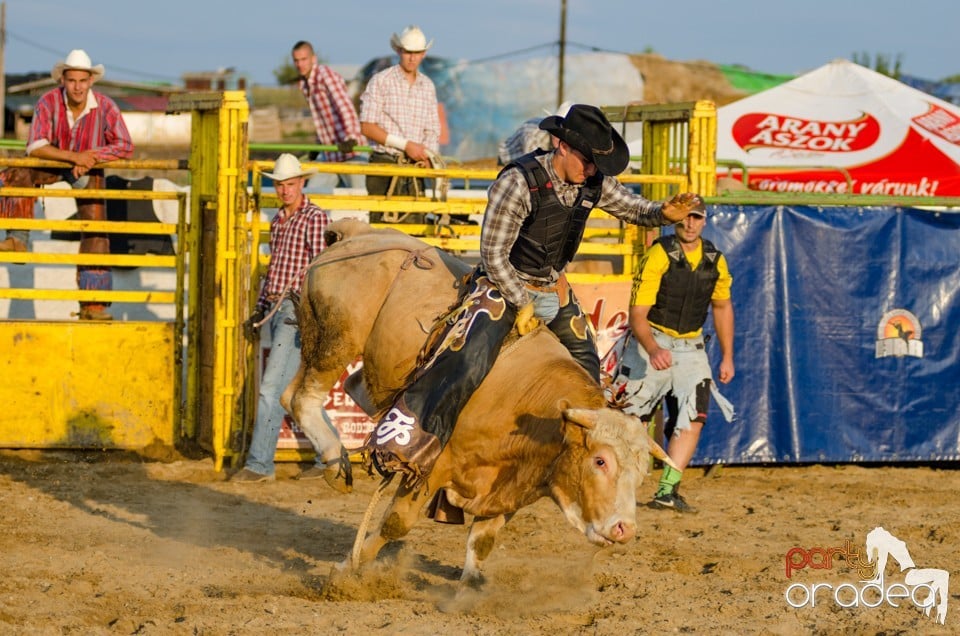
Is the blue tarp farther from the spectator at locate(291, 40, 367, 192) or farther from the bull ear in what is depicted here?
the bull ear

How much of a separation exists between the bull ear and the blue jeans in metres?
3.88

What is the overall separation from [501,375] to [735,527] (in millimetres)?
2642

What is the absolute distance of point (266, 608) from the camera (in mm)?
5656

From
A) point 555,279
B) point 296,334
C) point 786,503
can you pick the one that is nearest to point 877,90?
point 786,503

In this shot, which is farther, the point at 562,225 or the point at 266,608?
the point at 562,225

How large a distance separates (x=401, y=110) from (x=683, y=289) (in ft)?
11.1

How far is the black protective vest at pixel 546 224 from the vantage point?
6.01 m

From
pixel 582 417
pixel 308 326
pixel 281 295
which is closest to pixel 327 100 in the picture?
pixel 281 295

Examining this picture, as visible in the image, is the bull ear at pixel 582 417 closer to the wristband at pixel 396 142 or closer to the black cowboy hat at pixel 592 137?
the black cowboy hat at pixel 592 137

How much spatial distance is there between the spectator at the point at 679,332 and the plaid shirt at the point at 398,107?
297cm

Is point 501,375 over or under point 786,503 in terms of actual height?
over

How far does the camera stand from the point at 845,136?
16.7 metres

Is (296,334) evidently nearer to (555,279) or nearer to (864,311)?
(555,279)

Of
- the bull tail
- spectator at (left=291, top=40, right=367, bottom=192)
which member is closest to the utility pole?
spectator at (left=291, top=40, right=367, bottom=192)
